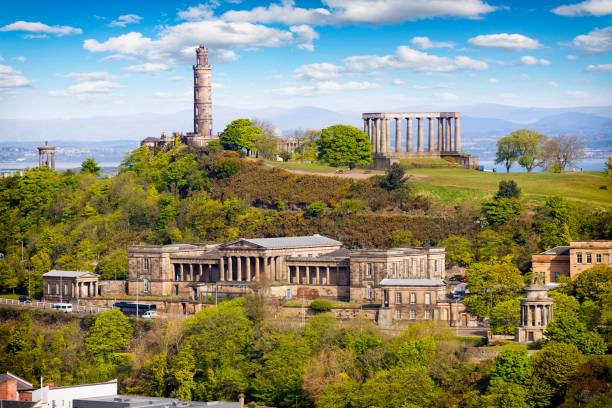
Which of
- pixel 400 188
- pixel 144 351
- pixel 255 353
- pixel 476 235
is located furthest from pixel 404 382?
pixel 400 188

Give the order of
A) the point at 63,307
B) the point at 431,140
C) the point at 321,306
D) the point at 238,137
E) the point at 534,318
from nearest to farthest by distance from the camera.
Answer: the point at 534,318 → the point at 321,306 → the point at 63,307 → the point at 238,137 → the point at 431,140

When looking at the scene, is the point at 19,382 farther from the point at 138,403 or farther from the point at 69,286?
the point at 69,286

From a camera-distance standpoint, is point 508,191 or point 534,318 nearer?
point 534,318

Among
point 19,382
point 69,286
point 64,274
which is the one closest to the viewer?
point 19,382

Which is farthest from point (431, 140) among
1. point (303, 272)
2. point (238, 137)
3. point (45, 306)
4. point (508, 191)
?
point (45, 306)

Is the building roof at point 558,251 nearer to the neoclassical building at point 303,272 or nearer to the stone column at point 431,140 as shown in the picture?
the neoclassical building at point 303,272

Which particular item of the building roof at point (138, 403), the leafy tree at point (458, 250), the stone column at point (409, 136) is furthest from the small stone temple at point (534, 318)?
the stone column at point (409, 136)

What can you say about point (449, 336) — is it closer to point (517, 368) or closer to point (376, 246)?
point (517, 368)
